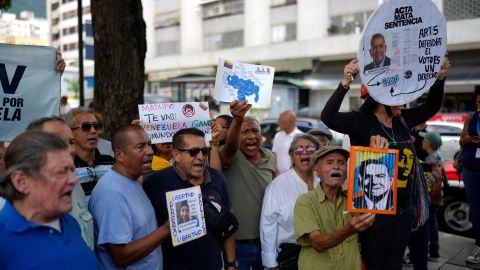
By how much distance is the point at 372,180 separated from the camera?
2.70 m

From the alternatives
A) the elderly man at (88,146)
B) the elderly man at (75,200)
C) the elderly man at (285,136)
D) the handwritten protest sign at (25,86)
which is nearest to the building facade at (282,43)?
the elderly man at (285,136)

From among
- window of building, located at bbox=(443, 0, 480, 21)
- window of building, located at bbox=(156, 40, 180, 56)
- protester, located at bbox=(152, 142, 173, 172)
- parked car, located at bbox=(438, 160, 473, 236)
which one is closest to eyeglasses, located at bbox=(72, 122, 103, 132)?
protester, located at bbox=(152, 142, 173, 172)

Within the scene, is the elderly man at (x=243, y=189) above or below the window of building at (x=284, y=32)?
below

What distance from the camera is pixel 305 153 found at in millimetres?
3699

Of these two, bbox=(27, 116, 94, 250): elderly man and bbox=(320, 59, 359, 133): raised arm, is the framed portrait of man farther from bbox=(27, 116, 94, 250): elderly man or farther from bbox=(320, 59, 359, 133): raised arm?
bbox=(27, 116, 94, 250): elderly man

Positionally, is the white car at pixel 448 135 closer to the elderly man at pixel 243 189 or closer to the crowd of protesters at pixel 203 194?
the crowd of protesters at pixel 203 194

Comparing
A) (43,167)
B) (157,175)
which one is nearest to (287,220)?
(157,175)

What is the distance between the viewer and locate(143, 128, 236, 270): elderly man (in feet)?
9.93

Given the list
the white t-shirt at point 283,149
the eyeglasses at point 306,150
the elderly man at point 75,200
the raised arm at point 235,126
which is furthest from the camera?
the white t-shirt at point 283,149

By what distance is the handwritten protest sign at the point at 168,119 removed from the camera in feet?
A: 12.8

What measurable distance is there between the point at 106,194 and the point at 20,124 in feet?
4.80

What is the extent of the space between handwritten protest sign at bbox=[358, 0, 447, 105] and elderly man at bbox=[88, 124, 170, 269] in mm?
1576

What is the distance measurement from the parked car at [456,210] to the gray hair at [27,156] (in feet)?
21.5

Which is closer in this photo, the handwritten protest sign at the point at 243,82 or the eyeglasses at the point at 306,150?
the eyeglasses at the point at 306,150
